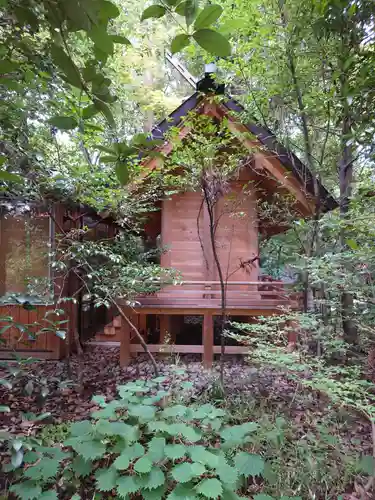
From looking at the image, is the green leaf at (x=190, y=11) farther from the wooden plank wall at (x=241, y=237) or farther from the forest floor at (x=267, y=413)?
the wooden plank wall at (x=241, y=237)

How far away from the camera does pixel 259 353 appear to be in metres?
2.96

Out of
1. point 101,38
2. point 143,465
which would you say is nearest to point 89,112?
point 101,38

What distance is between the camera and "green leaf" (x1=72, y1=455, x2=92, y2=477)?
205 cm

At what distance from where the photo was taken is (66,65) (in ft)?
2.49

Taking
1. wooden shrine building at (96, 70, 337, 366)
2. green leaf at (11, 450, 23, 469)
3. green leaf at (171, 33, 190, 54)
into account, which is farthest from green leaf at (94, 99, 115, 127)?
wooden shrine building at (96, 70, 337, 366)

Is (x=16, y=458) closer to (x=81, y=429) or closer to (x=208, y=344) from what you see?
(x=81, y=429)

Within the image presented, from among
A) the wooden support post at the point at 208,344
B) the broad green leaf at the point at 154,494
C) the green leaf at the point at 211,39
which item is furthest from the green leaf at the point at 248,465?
the wooden support post at the point at 208,344

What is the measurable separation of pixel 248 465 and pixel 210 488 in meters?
0.38

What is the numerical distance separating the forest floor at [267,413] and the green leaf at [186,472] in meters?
0.67

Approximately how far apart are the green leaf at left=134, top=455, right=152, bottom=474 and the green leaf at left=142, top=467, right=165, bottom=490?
0.07 metres

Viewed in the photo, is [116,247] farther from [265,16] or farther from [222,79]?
[265,16]

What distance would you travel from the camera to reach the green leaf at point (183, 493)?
5.92ft

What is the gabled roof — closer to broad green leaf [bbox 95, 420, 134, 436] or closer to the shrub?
the shrub

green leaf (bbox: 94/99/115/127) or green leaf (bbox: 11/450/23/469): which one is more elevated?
green leaf (bbox: 94/99/115/127)
